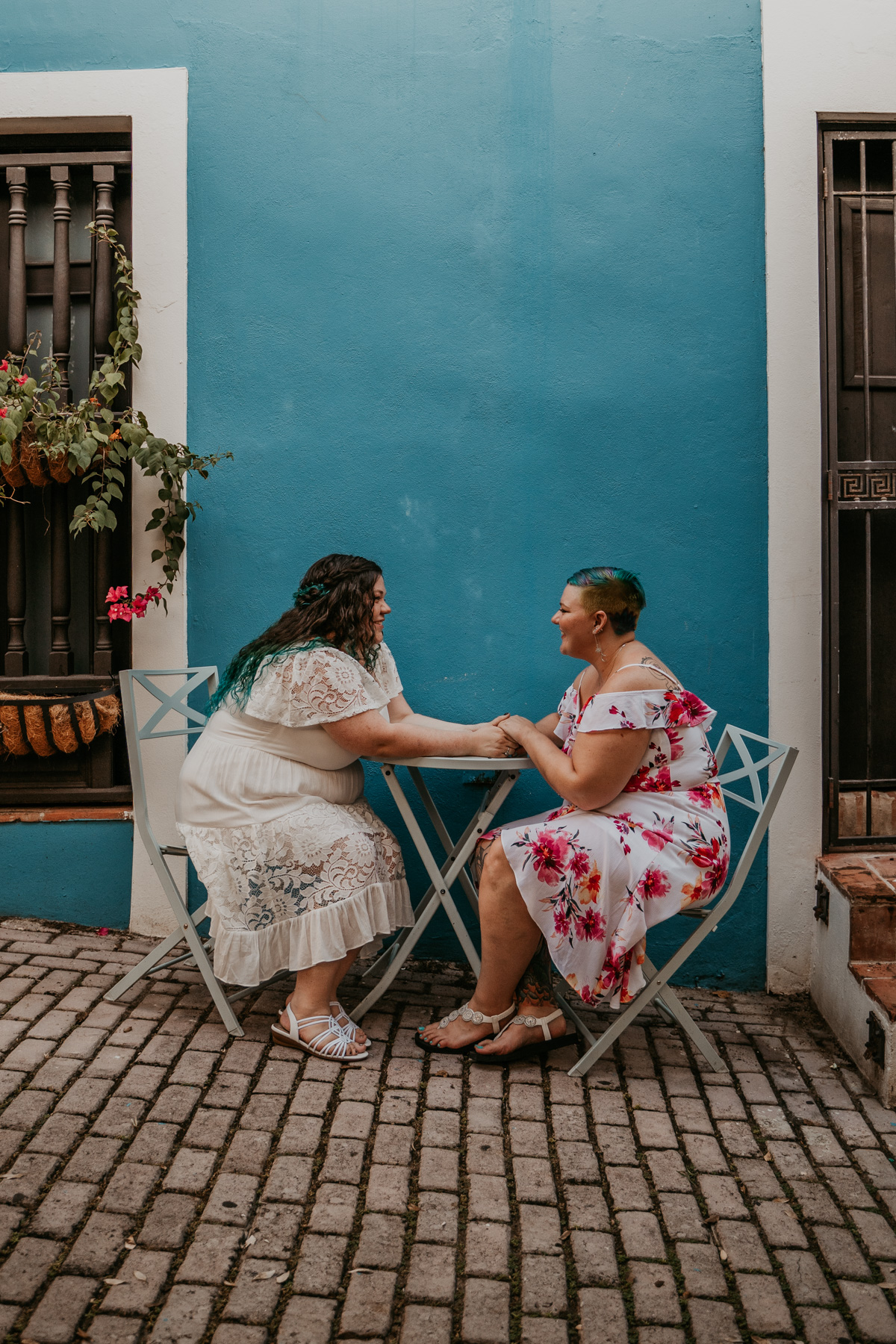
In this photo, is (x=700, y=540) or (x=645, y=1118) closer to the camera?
(x=645, y=1118)

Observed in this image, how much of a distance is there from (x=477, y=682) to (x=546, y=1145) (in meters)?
1.80

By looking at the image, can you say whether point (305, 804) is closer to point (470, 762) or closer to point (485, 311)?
point (470, 762)

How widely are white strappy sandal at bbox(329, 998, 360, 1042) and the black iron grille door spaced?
1.99 meters

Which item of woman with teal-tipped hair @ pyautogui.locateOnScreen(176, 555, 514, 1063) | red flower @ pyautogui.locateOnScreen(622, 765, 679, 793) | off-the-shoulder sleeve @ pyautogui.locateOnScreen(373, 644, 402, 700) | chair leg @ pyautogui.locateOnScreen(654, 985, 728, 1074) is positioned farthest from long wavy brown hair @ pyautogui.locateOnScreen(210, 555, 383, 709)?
chair leg @ pyautogui.locateOnScreen(654, 985, 728, 1074)

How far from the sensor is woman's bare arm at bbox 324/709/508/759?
3189mm

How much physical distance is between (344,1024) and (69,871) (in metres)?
1.52

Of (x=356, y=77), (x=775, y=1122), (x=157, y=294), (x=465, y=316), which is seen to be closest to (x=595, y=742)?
(x=775, y=1122)

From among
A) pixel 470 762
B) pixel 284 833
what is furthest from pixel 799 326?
pixel 284 833

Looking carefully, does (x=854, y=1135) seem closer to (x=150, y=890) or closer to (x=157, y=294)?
(x=150, y=890)

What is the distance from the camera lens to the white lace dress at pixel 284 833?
3.16 meters

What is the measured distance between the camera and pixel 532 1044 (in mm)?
3199

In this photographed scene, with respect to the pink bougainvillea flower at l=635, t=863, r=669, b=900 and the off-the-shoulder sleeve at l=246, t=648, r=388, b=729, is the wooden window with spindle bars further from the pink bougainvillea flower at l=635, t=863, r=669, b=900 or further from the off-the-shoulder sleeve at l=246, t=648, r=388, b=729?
the pink bougainvillea flower at l=635, t=863, r=669, b=900

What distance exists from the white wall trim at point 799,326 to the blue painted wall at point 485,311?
0.07m

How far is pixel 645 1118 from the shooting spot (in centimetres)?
289
